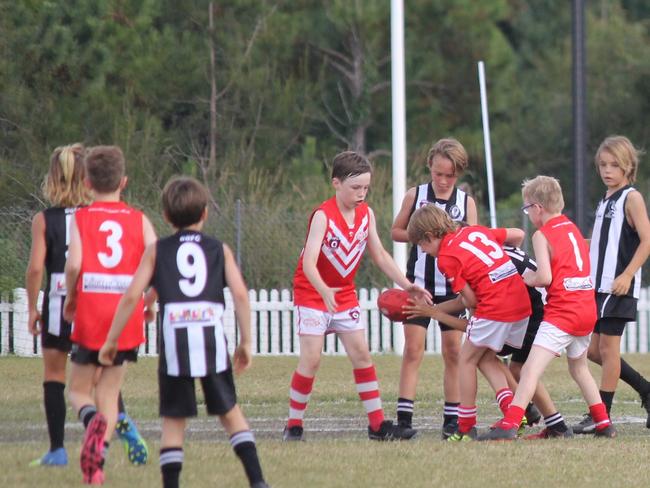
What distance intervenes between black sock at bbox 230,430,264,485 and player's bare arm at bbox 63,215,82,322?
4.09 ft

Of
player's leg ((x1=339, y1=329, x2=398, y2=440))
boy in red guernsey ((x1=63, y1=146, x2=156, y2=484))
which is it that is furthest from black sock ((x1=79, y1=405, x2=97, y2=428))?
player's leg ((x1=339, y1=329, x2=398, y2=440))

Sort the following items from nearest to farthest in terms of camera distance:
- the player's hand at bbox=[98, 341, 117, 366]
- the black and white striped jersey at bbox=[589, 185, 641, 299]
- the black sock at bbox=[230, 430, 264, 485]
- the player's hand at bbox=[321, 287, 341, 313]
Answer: the black sock at bbox=[230, 430, 264, 485] < the player's hand at bbox=[98, 341, 117, 366] < the player's hand at bbox=[321, 287, 341, 313] < the black and white striped jersey at bbox=[589, 185, 641, 299]

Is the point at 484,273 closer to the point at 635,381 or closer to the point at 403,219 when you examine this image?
the point at 403,219

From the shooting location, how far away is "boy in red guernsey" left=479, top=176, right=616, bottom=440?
8797 millimetres

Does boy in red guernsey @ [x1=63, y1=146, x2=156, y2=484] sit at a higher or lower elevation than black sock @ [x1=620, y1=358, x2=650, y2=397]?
higher

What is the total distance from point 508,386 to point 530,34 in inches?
1102

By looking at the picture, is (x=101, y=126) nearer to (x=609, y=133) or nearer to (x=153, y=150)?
(x=153, y=150)

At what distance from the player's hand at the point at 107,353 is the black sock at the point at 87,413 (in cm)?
53

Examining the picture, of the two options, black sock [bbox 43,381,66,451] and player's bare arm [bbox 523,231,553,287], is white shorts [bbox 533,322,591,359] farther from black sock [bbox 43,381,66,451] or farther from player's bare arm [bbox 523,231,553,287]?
black sock [bbox 43,381,66,451]

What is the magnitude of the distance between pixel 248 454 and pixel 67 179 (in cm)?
215

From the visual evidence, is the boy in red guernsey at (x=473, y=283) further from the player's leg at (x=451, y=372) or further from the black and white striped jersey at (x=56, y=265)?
the black and white striped jersey at (x=56, y=265)

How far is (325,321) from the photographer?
8.95m

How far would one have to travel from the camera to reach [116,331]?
6.80 metres

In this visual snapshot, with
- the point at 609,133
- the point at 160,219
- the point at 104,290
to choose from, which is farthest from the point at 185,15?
the point at 104,290
